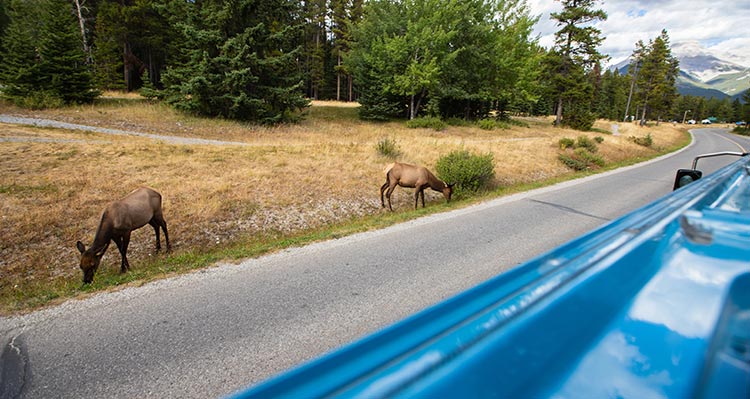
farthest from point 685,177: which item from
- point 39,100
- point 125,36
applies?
point 125,36

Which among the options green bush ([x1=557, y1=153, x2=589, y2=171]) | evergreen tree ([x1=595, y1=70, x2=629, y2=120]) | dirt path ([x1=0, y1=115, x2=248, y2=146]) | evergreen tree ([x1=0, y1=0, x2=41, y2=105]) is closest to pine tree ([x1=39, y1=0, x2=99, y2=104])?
evergreen tree ([x1=0, y1=0, x2=41, y2=105])

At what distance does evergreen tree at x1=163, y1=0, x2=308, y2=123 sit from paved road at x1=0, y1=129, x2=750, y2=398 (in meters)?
18.7

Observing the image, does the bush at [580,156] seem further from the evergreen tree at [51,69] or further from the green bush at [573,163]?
the evergreen tree at [51,69]

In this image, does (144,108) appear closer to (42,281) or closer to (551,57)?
(42,281)

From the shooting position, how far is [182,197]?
8.00 metres

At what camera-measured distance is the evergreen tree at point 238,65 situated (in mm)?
20125

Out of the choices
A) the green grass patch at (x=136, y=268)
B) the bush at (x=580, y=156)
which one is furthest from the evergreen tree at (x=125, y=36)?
the bush at (x=580, y=156)

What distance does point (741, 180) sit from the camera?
2.36 m

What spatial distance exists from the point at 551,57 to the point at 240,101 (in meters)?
33.8

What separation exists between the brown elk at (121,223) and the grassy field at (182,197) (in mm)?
298

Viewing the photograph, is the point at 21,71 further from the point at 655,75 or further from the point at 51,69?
the point at 655,75

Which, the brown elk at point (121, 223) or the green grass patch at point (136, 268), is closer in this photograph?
the green grass patch at point (136, 268)

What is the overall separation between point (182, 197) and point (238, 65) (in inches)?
624

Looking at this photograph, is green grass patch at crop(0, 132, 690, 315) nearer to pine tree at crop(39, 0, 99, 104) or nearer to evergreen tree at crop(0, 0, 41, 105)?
pine tree at crop(39, 0, 99, 104)
